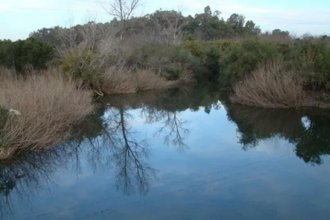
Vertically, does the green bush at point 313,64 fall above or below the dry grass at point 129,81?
above

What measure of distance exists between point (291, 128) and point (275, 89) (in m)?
3.39

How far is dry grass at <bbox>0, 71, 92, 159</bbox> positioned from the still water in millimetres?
426

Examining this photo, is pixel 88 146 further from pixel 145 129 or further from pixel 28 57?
pixel 28 57

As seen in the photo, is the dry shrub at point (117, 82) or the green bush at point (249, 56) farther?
the dry shrub at point (117, 82)

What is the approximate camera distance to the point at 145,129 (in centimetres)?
1756

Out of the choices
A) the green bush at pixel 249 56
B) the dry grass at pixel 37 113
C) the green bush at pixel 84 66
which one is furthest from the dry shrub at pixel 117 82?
the dry grass at pixel 37 113

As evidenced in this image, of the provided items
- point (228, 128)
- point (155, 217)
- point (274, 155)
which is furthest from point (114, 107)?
point (155, 217)

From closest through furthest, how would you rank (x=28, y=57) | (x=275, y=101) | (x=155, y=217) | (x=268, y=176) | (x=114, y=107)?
(x=155, y=217) → (x=268, y=176) → (x=275, y=101) → (x=114, y=107) → (x=28, y=57)

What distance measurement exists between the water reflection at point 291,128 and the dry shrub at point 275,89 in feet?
1.74

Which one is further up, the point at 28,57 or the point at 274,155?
the point at 28,57

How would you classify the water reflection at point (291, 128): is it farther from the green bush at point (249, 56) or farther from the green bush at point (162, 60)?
the green bush at point (162, 60)

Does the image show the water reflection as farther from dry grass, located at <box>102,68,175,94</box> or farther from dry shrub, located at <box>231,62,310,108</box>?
dry grass, located at <box>102,68,175,94</box>

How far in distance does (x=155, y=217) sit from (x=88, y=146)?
649cm

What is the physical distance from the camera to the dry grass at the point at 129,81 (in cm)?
2738
